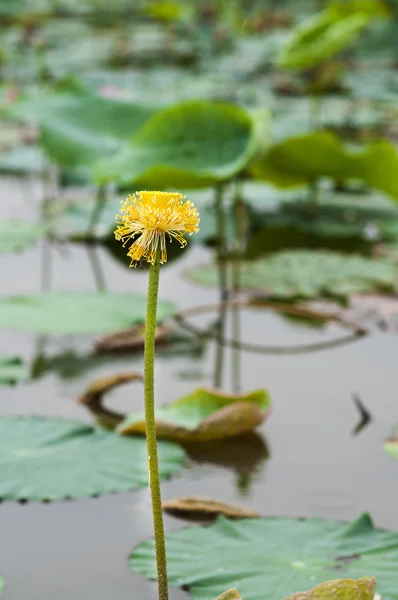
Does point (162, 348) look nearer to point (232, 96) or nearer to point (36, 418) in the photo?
point (36, 418)

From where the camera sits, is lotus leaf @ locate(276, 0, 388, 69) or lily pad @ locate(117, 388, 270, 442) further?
lotus leaf @ locate(276, 0, 388, 69)

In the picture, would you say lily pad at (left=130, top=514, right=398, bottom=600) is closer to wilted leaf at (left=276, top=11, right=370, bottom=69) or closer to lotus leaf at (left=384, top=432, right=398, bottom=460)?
lotus leaf at (left=384, top=432, right=398, bottom=460)

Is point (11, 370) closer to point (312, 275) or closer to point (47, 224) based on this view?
point (312, 275)

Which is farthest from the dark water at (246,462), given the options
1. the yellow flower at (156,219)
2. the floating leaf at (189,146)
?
the yellow flower at (156,219)

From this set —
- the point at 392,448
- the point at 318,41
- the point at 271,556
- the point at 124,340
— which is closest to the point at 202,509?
the point at 271,556

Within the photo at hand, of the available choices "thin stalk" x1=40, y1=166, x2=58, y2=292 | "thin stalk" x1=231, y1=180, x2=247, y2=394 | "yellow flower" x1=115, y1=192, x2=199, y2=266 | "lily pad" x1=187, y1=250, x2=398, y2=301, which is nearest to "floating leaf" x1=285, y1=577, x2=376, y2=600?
"yellow flower" x1=115, y1=192, x2=199, y2=266

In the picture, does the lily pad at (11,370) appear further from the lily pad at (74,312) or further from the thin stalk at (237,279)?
the thin stalk at (237,279)
